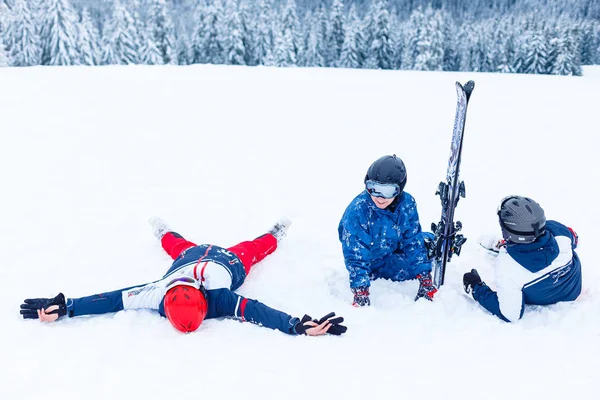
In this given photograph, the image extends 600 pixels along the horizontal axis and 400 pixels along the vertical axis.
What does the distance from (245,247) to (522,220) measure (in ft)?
9.60

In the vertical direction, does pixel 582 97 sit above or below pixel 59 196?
above

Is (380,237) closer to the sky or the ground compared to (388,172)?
closer to the ground

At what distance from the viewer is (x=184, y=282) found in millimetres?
3773

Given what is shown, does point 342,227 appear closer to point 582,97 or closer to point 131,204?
point 131,204

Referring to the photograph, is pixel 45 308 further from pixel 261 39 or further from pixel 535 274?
pixel 261 39

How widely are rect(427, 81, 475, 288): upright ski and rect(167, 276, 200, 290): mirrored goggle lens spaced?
7.88 feet

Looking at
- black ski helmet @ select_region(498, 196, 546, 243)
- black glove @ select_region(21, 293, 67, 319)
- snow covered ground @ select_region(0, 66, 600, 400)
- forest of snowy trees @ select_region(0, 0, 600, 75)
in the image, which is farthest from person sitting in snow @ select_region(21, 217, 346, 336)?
forest of snowy trees @ select_region(0, 0, 600, 75)

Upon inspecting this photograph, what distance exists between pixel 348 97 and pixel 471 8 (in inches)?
4118

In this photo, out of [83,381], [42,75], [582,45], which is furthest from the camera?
[582,45]

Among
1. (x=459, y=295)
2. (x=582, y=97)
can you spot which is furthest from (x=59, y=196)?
(x=582, y=97)

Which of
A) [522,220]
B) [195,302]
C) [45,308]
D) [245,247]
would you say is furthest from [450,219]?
[45,308]

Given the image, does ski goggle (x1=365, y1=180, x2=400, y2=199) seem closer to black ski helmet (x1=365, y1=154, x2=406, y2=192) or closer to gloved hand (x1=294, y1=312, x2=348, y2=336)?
black ski helmet (x1=365, y1=154, x2=406, y2=192)

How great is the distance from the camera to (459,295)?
166 inches

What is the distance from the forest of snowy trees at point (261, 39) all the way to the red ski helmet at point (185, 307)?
36.1 metres
